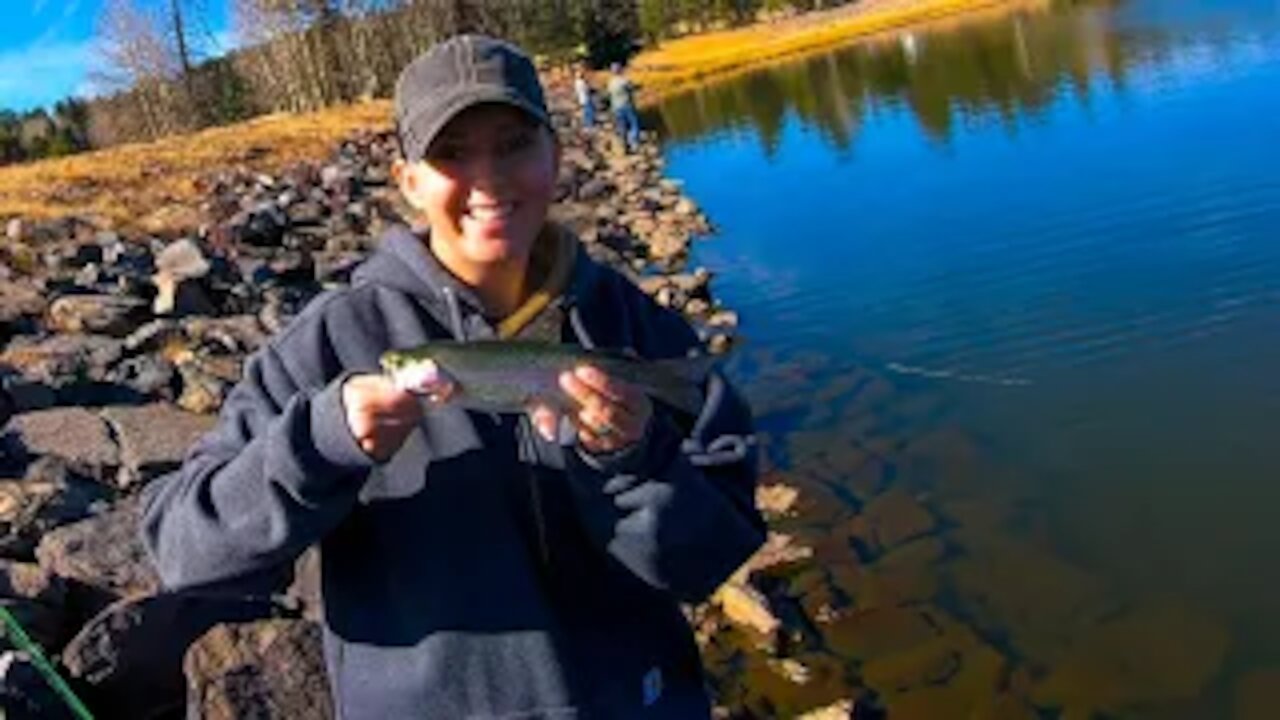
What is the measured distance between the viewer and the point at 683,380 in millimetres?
3182

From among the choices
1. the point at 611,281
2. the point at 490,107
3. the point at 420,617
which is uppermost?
the point at 490,107

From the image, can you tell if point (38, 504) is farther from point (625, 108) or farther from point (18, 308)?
point (625, 108)

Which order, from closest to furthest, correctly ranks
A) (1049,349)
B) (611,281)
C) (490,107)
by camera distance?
(490,107) < (611,281) < (1049,349)

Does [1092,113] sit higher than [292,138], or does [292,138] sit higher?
[292,138]

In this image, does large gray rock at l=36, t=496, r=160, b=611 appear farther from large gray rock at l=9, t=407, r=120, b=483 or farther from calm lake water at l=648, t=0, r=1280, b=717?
calm lake water at l=648, t=0, r=1280, b=717

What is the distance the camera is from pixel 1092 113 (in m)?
33.3

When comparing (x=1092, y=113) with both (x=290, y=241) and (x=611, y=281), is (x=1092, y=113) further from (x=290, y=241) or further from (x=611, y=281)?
(x=611, y=281)

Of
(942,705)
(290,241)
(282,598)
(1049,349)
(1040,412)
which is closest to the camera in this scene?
(282,598)

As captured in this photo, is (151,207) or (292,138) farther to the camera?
(292,138)

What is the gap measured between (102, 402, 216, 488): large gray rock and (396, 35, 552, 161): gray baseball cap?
633cm

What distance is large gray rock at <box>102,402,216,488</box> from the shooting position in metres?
9.43

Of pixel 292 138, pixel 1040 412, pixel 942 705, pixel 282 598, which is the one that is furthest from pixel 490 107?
pixel 292 138

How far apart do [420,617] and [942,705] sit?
5.70 metres

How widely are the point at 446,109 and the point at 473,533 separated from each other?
1.02 metres
